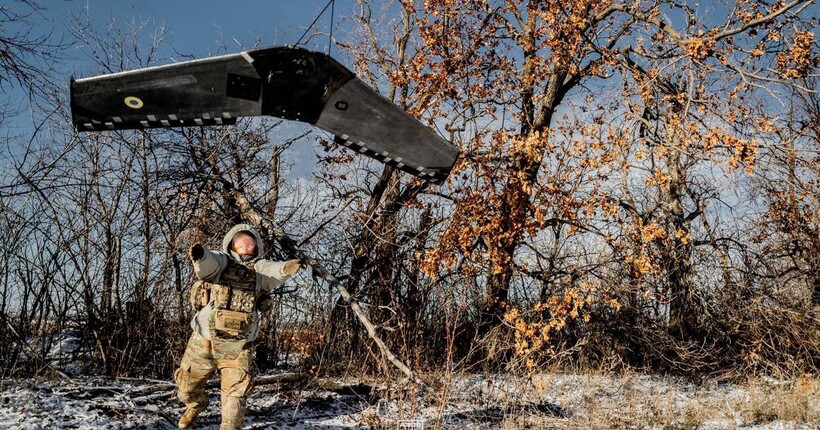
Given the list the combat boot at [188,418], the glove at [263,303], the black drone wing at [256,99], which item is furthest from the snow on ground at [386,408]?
the black drone wing at [256,99]

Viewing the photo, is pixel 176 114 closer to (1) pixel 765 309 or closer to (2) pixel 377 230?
(2) pixel 377 230

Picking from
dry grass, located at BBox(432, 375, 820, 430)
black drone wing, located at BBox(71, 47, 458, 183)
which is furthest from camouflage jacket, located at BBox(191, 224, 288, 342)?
dry grass, located at BBox(432, 375, 820, 430)

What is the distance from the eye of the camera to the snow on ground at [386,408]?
16.4 ft

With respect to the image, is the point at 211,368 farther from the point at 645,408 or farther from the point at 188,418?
the point at 645,408

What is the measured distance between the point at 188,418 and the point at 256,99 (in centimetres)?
276

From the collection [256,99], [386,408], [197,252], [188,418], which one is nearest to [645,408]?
[386,408]

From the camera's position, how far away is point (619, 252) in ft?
34.7

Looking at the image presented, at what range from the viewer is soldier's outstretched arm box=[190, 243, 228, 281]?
458 cm

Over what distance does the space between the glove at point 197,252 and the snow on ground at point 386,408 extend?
158cm

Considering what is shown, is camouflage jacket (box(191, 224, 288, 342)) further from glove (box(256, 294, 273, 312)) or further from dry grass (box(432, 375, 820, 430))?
dry grass (box(432, 375, 820, 430))

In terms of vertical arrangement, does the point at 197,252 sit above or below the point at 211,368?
above

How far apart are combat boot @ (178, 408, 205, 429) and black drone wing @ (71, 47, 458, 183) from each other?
7.92 feet

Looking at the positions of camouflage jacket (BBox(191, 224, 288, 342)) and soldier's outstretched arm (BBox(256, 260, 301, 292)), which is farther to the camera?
soldier's outstretched arm (BBox(256, 260, 301, 292))

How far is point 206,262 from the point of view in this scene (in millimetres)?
4746
